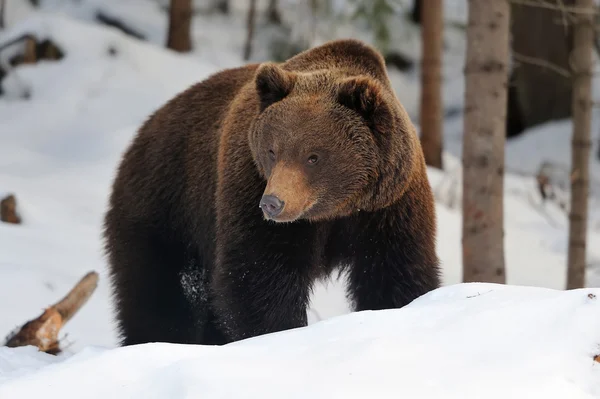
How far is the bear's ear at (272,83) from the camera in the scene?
14.5 ft

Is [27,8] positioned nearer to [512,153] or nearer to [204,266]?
[512,153]

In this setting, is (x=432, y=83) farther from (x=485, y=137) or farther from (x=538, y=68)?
(x=485, y=137)

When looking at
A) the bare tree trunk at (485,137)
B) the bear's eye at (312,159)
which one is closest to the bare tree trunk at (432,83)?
the bare tree trunk at (485,137)

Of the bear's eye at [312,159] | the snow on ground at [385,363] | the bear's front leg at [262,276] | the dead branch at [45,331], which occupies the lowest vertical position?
the dead branch at [45,331]

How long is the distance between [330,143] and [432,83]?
914 centimetres

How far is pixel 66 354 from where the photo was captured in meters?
5.57

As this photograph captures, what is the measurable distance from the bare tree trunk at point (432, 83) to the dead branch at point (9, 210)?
6.27m

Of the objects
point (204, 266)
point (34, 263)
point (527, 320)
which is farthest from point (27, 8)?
point (527, 320)

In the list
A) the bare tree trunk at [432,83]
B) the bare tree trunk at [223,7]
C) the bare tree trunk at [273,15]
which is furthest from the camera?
the bare tree trunk at [223,7]

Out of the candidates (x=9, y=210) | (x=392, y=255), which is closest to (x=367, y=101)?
(x=392, y=255)

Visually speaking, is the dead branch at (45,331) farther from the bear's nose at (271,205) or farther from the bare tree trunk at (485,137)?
the bare tree trunk at (485,137)

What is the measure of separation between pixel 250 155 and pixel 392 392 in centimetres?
212

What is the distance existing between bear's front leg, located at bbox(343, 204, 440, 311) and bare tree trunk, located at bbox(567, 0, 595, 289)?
3939 millimetres

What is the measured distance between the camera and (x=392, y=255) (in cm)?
467
